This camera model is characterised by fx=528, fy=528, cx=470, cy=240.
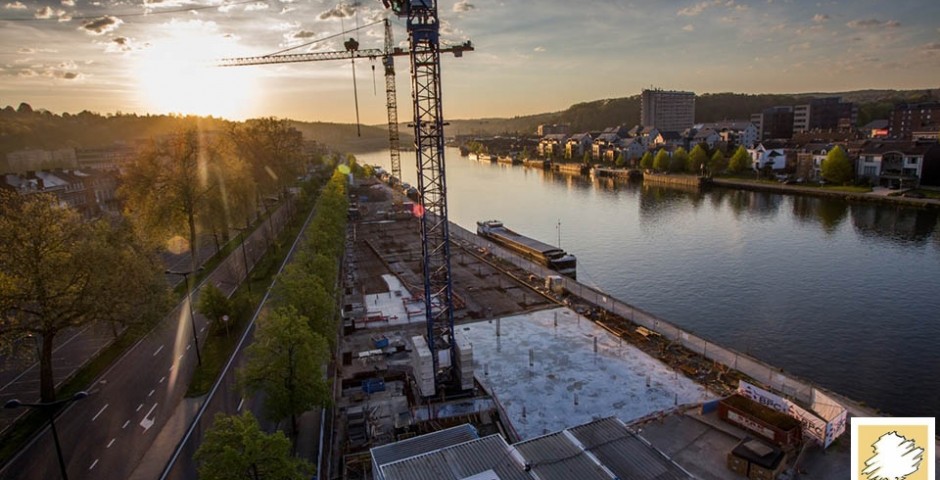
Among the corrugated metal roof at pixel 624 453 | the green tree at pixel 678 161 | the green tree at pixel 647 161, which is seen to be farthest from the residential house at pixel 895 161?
the corrugated metal roof at pixel 624 453

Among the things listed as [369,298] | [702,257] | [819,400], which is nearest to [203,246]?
[369,298]

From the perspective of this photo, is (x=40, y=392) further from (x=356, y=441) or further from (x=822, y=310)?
(x=822, y=310)

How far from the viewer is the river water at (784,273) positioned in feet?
77.6

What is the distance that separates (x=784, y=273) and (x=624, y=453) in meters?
29.5

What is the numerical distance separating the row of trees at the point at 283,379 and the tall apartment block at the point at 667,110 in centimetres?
17269

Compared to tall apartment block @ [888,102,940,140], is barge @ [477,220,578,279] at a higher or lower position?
lower

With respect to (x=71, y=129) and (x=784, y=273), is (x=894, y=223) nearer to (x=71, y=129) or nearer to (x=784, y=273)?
(x=784, y=273)

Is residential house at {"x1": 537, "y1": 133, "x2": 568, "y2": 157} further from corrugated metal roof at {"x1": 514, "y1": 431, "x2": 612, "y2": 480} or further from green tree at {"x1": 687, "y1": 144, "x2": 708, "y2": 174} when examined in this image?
corrugated metal roof at {"x1": 514, "y1": 431, "x2": 612, "y2": 480}

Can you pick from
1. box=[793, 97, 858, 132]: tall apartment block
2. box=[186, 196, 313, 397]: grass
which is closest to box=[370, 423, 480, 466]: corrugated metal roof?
box=[186, 196, 313, 397]: grass

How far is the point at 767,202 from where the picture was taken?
6344 cm

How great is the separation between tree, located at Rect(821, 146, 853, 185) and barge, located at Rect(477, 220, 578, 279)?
44810 millimetres

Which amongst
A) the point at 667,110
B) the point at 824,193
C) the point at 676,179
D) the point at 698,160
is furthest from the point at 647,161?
the point at 667,110

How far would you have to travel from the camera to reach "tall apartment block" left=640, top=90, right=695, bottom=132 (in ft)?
590

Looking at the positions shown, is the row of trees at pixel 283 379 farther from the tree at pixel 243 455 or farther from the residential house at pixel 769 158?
the residential house at pixel 769 158
